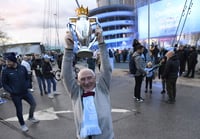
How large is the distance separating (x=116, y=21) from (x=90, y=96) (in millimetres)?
90259

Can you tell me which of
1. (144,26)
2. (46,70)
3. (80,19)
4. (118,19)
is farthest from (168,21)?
(118,19)

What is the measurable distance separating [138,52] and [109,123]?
617 cm

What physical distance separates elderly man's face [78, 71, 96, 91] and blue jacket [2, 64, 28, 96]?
12.4ft

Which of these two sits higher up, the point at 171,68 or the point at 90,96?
the point at 90,96

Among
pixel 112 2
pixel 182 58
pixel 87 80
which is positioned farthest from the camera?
pixel 112 2

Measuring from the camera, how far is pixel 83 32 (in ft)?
13.8

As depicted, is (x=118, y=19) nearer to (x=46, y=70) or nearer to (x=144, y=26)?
(x=144, y=26)

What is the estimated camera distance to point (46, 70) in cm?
1071

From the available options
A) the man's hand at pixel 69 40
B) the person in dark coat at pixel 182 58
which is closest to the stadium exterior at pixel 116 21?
the person in dark coat at pixel 182 58

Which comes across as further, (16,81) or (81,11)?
(16,81)

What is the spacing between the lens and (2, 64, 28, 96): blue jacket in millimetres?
6215

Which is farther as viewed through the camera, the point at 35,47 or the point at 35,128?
the point at 35,47

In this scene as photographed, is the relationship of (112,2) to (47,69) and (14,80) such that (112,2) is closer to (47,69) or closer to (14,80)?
(47,69)

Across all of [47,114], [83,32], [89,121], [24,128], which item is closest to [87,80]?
[89,121]
